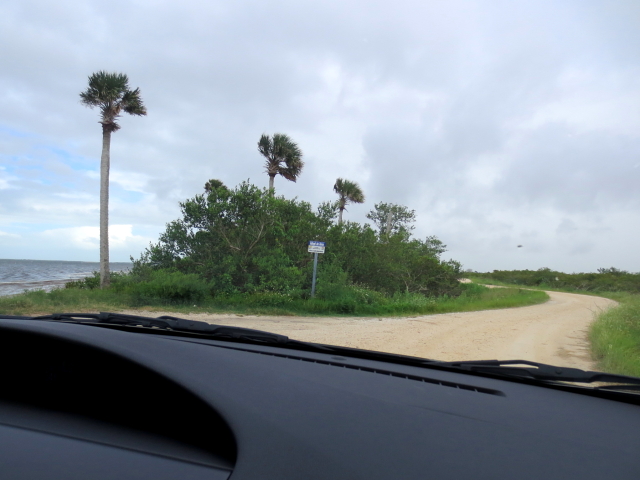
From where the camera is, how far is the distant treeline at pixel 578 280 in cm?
4494

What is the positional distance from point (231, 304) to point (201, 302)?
2.88ft

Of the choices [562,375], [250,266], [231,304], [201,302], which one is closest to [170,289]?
[201,302]

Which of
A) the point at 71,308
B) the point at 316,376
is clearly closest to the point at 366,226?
the point at 71,308

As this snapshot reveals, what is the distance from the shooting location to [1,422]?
4.93ft

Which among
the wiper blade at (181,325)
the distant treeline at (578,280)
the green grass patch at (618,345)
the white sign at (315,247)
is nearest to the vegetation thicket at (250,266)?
the white sign at (315,247)

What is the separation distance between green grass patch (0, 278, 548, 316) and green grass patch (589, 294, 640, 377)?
232 inches

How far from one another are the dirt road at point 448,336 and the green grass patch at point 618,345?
0.85 feet

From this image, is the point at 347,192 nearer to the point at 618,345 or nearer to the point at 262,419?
the point at 618,345

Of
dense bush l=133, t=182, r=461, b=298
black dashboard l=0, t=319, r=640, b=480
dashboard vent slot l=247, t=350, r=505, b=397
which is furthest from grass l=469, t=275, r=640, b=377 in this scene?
dense bush l=133, t=182, r=461, b=298

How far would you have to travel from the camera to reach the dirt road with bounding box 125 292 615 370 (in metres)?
7.40

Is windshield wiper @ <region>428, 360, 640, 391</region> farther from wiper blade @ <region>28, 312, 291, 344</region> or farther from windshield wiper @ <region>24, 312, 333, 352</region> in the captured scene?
wiper blade @ <region>28, 312, 291, 344</region>

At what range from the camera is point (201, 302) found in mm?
13148

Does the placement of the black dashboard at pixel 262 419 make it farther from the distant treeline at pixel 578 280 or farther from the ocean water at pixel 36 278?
the distant treeline at pixel 578 280

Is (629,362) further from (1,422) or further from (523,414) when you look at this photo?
(1,422)
